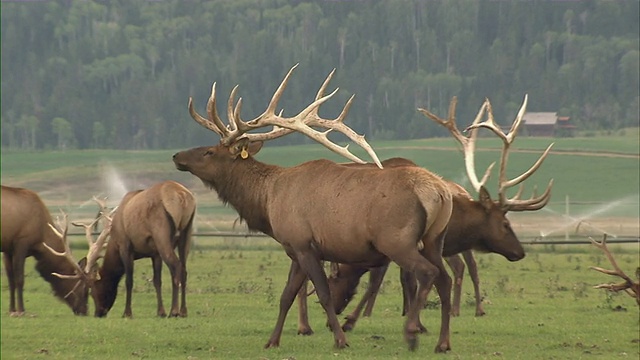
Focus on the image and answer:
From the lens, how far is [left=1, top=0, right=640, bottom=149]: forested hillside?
117m

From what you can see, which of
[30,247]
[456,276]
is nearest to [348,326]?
[456,276]

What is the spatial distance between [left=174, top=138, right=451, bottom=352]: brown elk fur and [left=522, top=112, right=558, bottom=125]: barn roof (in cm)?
9365

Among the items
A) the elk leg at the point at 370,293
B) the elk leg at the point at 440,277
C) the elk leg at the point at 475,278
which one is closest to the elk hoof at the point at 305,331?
the elk leg at the point at 370,293

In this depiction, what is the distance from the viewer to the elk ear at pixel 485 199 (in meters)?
14.5

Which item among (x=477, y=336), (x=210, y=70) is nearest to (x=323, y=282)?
(x=477, y=336)

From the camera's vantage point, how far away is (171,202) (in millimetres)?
18875

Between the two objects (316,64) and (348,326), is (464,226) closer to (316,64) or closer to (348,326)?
(348,326)

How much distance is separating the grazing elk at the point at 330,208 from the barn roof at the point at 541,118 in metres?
93.2

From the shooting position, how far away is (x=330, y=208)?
539 inches

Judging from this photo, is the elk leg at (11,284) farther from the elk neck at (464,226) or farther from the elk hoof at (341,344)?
the elk neck at (464,226)

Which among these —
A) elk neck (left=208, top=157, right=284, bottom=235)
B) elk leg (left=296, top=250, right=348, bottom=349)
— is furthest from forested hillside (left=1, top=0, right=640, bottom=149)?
elk leg (left=296, top=250, right=348, bottom=349)

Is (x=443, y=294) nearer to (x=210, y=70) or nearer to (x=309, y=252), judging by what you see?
(x=309, y=252)

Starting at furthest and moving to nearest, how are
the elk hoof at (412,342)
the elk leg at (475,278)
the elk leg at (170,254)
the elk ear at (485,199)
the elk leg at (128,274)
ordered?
1. the elk leg at (128,274)
2. the elk leg at (170,254)
3. the elk leg at (475,278)
4. the elk ear at (485,199)
5. the elk hoof at (412,342)

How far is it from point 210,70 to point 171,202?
110 metres
